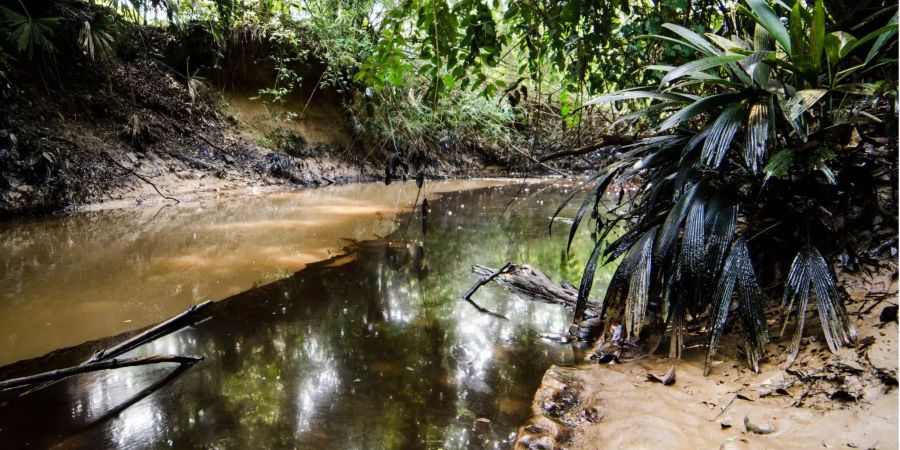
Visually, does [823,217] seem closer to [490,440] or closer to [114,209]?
[490,440]

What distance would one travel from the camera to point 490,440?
1807mm

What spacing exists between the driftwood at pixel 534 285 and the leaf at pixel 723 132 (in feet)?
4.85

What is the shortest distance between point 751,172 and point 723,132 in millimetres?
240

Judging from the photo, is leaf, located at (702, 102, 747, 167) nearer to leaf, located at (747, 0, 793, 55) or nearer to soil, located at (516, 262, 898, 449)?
leaf, located at (747, 0, 793, 55)

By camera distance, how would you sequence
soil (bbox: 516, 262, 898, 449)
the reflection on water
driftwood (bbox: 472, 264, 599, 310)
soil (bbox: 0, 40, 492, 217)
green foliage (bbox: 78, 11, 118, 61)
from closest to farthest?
soil (bbox: 516, 262, 898, 449) → the reflection on water → driftwood (bbox: 472, 264, 599, 310) → soil (bbox: 0, 40, 492, 217) → green foliage (bbox: 78, 11, 118, 61)

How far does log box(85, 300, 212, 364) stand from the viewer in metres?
2.21

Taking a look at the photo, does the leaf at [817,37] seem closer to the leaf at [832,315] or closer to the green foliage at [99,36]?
the leaf at [832,315]

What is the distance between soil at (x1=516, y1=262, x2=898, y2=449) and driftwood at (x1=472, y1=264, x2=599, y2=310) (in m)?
1.14

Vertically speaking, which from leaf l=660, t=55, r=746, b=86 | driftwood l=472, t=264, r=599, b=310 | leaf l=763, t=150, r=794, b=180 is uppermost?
leaf l=660, t=55, r=746, b=86

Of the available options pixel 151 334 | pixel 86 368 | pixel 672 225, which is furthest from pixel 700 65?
pixel 151 334

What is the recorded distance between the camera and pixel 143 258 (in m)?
4.18

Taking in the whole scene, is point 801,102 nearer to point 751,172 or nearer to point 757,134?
point 757,134

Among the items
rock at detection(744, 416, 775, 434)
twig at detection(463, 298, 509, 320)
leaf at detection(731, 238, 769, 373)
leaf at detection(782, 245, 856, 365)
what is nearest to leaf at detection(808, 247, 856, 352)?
leaf at detection(782, 245, 856, 365)

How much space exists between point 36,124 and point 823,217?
8.82 meters
